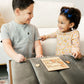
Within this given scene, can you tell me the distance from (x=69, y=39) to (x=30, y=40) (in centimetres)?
39

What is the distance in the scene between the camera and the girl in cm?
120

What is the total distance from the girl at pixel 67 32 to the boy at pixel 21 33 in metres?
0.25

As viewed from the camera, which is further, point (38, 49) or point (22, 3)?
point (38, 49)

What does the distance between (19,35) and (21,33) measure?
0.08 ft

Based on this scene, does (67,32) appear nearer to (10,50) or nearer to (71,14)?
(71,14)

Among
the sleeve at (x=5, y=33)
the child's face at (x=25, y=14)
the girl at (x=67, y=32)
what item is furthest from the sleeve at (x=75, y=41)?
the sleeve at (x=5, y=33)

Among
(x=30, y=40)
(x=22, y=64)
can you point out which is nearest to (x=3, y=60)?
(x=30, y=40)

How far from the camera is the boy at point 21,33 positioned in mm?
1044

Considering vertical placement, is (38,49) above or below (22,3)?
below

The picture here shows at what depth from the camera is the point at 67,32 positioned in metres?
1.27

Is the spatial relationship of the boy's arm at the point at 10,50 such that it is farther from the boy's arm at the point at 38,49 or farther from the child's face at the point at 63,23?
the child's face at the point at 63,23

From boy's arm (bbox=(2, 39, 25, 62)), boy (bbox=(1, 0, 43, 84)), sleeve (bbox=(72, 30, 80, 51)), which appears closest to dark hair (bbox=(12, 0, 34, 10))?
boy (bbox=(1, 0, 43, 84))

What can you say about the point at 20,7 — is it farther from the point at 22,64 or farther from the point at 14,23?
the point at 22,64

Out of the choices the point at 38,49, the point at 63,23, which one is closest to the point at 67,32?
the point at 63,23
